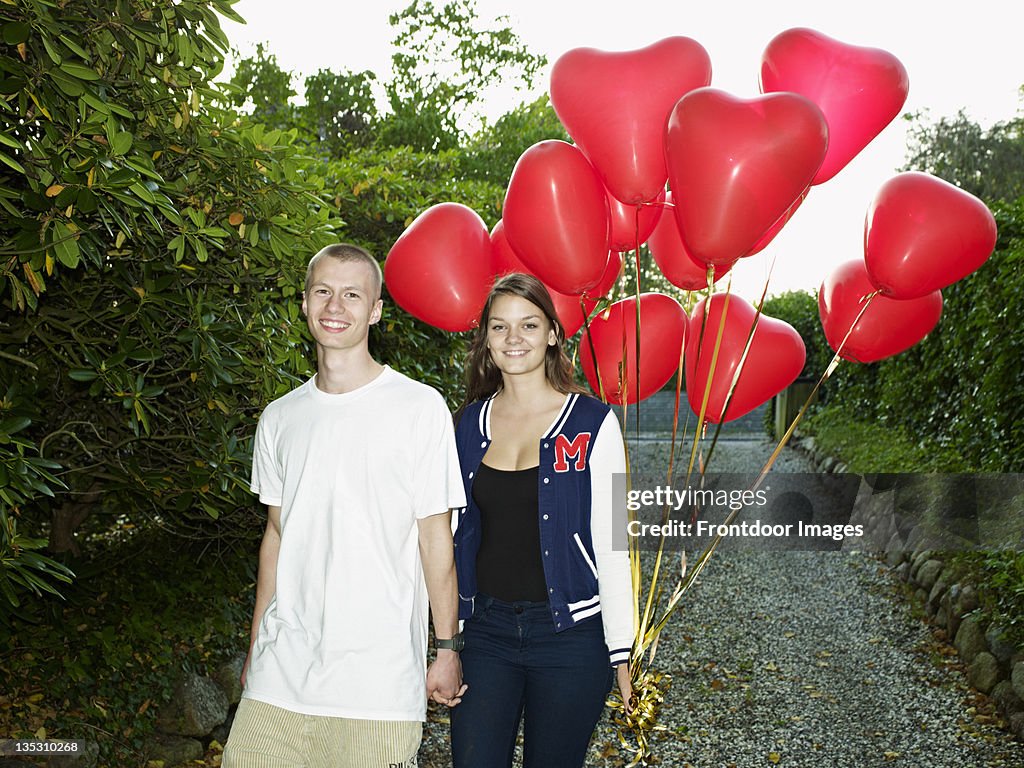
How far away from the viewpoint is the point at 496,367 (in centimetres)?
255

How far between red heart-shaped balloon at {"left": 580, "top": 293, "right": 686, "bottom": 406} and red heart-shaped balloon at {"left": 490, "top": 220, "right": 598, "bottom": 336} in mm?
88

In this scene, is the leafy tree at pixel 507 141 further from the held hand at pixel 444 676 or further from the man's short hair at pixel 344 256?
the held hand at pixel 444 676

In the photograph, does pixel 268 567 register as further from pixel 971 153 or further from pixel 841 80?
pixel 971 153

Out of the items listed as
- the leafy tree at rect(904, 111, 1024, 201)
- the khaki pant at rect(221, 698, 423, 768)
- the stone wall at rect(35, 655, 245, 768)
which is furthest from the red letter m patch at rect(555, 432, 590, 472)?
the leafy tree at rect(904, 111, 1024, 201)

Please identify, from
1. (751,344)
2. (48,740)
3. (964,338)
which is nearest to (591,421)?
(751,344)

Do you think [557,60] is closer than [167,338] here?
Yes

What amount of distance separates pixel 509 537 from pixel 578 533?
171mm

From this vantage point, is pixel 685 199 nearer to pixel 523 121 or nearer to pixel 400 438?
pixel 400 438

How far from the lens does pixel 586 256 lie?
2.53 meters

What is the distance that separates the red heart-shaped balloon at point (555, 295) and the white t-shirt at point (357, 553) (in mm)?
Result: 862

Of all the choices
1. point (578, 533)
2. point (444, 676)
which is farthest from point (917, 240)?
point (444, 676)

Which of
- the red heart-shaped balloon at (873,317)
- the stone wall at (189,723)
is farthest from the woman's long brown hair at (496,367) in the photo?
the stone wall at (189,723)

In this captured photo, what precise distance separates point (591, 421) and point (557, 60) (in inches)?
41.7

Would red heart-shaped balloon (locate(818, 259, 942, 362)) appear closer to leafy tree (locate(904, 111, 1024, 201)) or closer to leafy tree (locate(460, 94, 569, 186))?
leafy tree (locate(460, 94, 569, 186))
